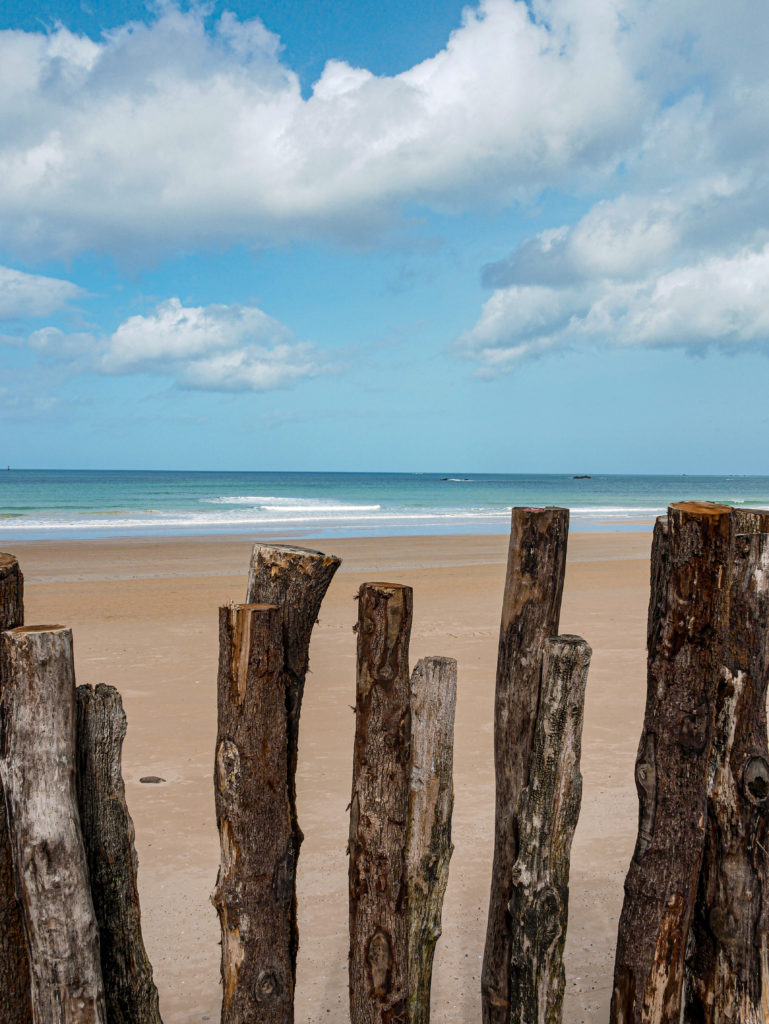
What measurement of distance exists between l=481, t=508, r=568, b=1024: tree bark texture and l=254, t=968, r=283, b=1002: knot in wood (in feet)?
2.37

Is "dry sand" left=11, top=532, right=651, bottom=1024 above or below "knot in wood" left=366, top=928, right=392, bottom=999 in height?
below

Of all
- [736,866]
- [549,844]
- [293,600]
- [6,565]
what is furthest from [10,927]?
[736,866]

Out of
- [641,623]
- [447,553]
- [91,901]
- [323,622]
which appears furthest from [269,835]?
[447,553]

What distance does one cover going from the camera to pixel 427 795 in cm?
252

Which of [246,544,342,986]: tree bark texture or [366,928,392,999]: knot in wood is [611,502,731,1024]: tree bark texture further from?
[246,544,342,986]: tree bark texture

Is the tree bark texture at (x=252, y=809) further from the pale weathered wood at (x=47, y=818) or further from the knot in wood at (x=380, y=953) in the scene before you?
the pale weathered wood at (x=47, y=818)

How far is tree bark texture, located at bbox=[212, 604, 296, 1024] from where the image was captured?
2.31m

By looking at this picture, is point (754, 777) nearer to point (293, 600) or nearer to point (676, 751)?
point (676, 751)

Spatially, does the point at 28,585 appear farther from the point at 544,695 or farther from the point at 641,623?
the point at 544,695

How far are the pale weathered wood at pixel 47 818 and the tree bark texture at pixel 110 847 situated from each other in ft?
0.40

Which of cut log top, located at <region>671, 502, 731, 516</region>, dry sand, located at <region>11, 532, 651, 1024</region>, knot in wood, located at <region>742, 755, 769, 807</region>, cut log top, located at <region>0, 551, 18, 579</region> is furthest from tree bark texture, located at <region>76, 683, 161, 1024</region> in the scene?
knot in wood, located at <region>742, 755, 769, 807</region>

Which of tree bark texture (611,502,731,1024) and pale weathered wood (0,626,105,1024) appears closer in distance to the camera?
pale weathered wood (0,626,105,1024)

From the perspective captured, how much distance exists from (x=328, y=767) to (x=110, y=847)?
3484mm

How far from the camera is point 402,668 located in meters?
2.46
